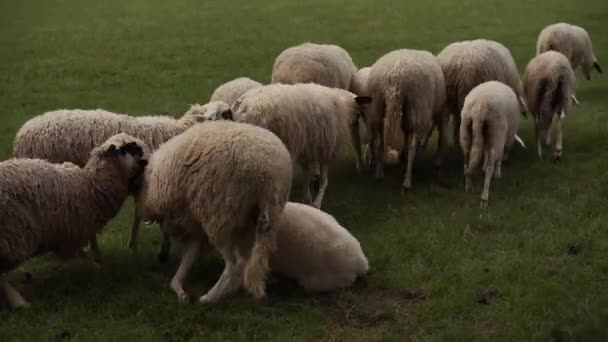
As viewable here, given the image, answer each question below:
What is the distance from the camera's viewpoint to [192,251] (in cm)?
581

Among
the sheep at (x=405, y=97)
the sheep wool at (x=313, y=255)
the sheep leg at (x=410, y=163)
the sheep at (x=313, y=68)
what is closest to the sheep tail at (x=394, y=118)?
the sheep at (x=405, y=97)

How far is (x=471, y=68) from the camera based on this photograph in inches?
356

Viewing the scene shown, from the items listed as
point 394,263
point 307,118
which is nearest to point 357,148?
point 307,118

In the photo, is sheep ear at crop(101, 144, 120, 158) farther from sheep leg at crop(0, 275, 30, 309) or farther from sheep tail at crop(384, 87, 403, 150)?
sheep tail at crop(384, 87, 403, 150)

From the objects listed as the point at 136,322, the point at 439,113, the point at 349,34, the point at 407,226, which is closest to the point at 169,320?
the point at 136,322

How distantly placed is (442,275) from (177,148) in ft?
7.23

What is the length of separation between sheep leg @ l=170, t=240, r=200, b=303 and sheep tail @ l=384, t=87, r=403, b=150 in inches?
123

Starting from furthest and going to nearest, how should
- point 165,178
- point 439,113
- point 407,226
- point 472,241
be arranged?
point 439,113 < point 407,226 < point 472,241 < point 165,178

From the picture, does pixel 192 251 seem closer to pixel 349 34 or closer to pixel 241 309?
pixel 241 309

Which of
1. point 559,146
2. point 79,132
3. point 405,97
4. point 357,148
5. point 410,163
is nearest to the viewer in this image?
point 79,132

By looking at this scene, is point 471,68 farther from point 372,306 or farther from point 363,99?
point 372,306

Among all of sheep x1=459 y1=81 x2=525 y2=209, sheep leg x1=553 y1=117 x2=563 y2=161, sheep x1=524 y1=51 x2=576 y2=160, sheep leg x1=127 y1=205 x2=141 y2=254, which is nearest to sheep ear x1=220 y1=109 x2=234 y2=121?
sheep leg x1=127 y1=205 x2=141 y2=254

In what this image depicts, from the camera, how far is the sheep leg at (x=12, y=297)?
543cm

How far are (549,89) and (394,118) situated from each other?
2334 millimetres
